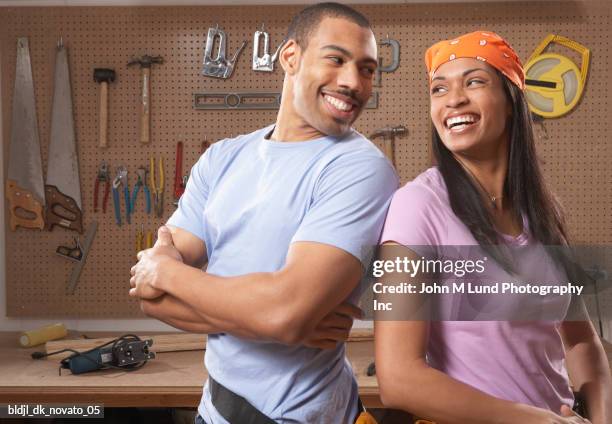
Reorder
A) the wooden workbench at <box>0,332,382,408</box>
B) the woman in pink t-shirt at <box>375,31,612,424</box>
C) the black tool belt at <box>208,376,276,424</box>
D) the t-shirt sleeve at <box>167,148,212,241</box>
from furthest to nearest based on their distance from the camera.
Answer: the wooden workbench at <box>0,332,382,408</box>
the t-shirt sleeve at <box>167,148,212,241</box>
the black tool belt at <box>208,376,276,424</box>
the woman in pink t-shirt at <box>375,31,612,424</box>

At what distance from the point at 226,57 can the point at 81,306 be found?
0.84 meters

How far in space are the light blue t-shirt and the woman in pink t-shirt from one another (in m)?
0.05

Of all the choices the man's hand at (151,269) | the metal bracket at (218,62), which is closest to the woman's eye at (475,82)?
the man's hand at (151,269)

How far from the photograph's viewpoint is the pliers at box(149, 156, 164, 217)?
2162 millimetres

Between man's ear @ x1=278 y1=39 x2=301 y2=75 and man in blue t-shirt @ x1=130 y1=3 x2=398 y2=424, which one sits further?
man's ear @ x1=278 y1=39 x2=301 y2=75

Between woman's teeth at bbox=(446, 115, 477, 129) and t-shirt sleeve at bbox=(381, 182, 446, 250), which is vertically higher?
woman's teeth at bbox=(446, 115, 477, 129)

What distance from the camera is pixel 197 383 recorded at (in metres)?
1.62

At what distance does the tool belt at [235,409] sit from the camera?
97 cm

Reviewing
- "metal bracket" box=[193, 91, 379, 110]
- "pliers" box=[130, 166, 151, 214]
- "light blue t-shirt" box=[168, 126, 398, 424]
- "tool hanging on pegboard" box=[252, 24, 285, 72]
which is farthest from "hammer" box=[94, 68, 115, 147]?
"light blue t-shirt" box=[168, 126, 398, 424]

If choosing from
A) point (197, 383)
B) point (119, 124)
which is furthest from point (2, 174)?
point (197, 383)

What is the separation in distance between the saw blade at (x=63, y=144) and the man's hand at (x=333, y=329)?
1.42 meters

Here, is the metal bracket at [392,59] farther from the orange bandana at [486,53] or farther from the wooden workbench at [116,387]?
the orange bandana at [486,53]

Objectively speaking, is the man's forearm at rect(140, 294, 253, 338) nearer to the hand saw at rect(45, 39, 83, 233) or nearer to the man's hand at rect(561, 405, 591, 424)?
the man's hand at rect(561, 405, 591, 424)

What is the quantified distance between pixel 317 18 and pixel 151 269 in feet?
1.32
